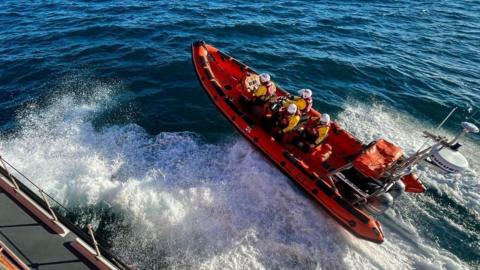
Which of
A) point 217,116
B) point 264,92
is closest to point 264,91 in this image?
point 264,92

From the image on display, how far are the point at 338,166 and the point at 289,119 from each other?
2.00 meters

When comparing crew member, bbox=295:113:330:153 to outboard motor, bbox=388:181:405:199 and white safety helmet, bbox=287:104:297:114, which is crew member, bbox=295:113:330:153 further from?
outboard motor, bbox=388:181:405:199

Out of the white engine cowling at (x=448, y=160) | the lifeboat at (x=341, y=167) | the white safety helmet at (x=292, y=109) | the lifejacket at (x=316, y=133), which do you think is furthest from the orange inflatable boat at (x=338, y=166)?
the white engine cowling at (x=448, y=160)

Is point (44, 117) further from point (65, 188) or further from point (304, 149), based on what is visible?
point (304, 149)

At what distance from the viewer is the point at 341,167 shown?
8.31 meters

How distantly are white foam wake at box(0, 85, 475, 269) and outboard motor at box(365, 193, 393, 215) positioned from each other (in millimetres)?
797

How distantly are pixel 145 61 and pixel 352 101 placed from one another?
28.7 feet

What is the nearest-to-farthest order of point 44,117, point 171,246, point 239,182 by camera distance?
point 171,246
point 239,182
point 44,117

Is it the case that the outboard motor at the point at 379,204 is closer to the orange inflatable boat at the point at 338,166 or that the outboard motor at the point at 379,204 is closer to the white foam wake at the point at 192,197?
the orange inflatable boat at the point at 338,166

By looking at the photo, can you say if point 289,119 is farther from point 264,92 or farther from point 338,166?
point 338,166

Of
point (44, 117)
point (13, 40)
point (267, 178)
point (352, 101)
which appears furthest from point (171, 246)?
point (13, 40)

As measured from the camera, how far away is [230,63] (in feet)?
41.1

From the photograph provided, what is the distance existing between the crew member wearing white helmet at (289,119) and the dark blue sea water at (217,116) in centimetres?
131

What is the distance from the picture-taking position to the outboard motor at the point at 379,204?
26.2 ft
